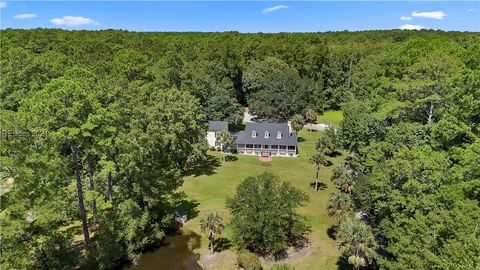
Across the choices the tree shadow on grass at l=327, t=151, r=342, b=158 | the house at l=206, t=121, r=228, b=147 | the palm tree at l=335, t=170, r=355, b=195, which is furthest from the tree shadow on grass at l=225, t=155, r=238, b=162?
the palm tree at l=335, t=170, r=355, b=195

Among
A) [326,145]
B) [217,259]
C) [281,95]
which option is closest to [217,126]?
[281,95]

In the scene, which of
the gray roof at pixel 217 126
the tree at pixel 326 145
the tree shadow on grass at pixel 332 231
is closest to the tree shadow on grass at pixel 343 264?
the tree shadow on grass at pixel 332 231

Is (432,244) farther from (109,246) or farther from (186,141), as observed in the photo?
(186,141)

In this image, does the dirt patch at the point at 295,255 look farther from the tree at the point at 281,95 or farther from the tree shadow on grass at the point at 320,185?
the tree at the point at 281,95

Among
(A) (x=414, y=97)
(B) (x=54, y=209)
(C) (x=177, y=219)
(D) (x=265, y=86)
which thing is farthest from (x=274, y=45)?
(B) (x=54, y=209)

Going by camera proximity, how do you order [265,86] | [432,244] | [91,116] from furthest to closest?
1. [265,86]
2. [91,116]
3. [432,244]

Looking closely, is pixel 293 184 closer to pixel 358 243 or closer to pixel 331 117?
pixel 358 243
